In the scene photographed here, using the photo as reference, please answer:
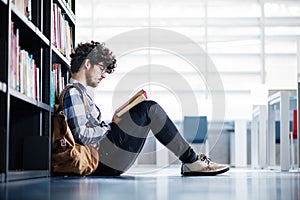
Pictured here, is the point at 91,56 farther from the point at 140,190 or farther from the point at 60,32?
the point at 140,190

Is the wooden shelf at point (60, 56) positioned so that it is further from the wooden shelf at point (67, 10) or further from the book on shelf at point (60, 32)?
the wooden shelf at point (67, 10)

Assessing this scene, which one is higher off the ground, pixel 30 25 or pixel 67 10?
pixel 67 10

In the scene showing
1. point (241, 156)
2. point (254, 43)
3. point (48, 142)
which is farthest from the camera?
point (254, 43)

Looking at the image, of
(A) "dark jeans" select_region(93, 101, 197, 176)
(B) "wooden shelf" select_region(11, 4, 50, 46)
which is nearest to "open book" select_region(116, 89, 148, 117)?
(A) "dark jeans" select_region(93, 101, 197, 176)

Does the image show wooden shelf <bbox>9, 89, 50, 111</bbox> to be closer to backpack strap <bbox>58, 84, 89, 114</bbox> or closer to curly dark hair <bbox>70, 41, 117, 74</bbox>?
backpack strap <bbox>58, 84, 89, 114</bbox>

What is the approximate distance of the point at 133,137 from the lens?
9.61ft

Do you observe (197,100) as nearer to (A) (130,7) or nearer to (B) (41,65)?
(A) (130,7)

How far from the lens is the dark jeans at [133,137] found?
2914mm

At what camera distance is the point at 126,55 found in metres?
8.15

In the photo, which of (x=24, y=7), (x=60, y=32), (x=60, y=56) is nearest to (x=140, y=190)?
(x=24, y=7)

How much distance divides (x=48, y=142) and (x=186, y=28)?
5.74 m

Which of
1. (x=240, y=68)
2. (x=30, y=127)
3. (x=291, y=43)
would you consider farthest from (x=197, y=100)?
(x=30, y=127)

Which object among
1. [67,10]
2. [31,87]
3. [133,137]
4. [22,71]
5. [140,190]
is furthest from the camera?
[67,10]

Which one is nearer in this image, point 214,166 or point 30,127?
point 30,127
